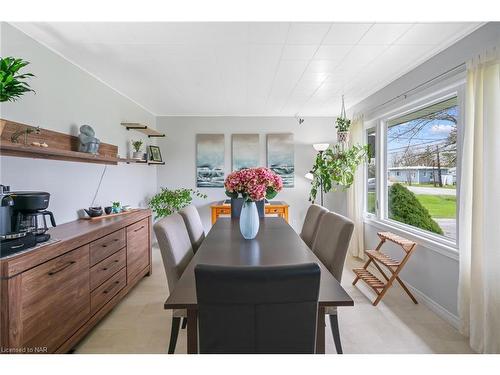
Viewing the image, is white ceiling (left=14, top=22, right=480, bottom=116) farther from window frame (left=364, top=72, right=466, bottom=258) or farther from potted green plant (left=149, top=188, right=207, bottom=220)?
potted green plant (left=149, top=188, right=207, bottom=220)

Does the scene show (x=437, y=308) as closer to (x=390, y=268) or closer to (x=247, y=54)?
(x=390, y=268)

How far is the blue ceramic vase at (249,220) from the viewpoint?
2.02 meters

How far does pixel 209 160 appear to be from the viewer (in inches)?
193

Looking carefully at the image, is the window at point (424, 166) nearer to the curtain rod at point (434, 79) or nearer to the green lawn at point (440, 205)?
the green lawn at point (440, 205)

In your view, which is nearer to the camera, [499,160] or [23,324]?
[23,324]

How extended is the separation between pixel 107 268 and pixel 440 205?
3.25 metres

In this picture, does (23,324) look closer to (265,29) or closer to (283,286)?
(283,286)

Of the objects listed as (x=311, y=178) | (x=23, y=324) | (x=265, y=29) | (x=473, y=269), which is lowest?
(x=23, y=324)

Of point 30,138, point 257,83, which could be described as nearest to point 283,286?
point 30,138

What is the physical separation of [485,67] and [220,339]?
2415 mm

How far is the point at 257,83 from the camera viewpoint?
3182 mm

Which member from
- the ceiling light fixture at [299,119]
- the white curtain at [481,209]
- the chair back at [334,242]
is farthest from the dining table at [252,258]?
the ceiling light fixture at [299,119]

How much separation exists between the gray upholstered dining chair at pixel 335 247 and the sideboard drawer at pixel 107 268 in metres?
1.80
